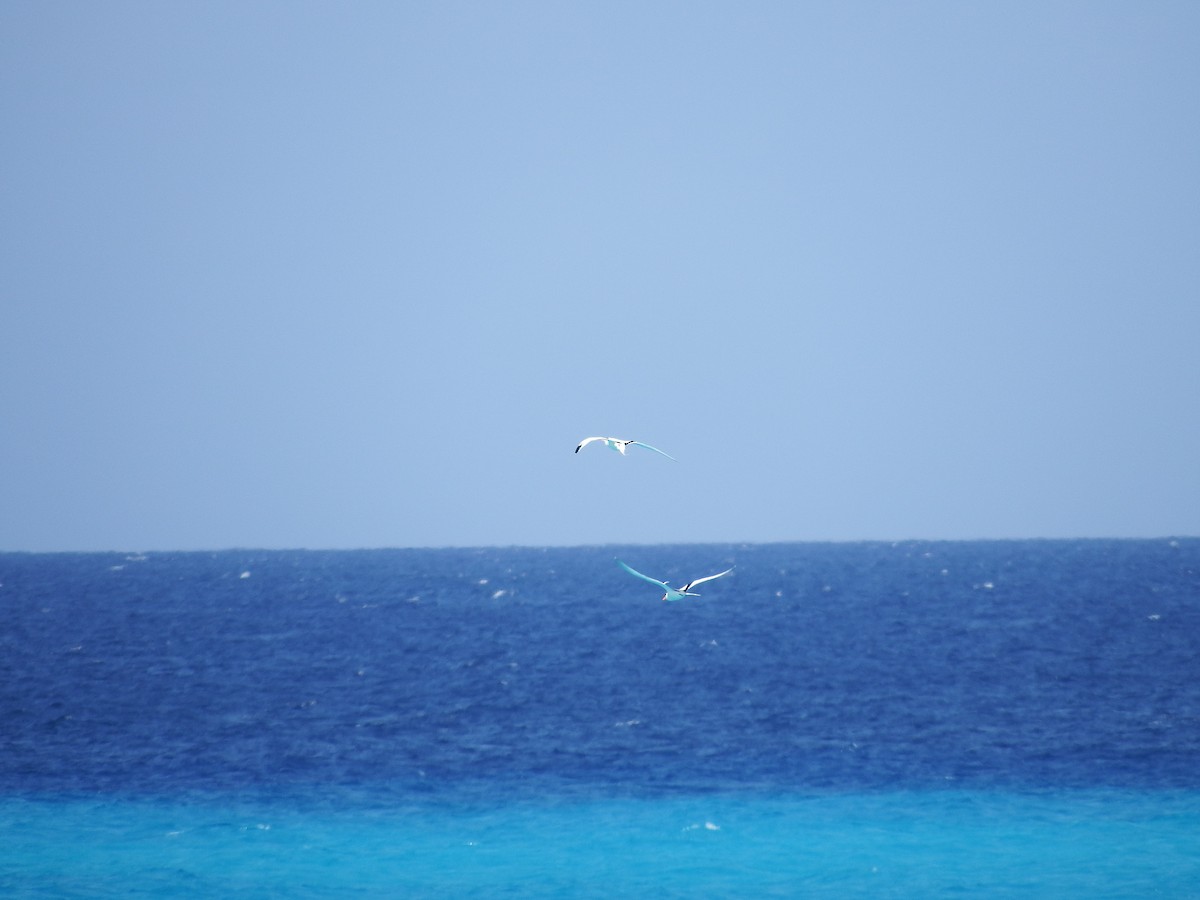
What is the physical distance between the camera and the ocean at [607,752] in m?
24.7

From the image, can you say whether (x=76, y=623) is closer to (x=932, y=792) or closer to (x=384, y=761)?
(x=384, y=761)

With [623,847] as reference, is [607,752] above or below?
above

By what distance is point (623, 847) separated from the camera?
25.9 meters

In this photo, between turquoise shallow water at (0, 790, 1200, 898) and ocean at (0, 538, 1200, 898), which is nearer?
turquoise shallow water at (0, 790, 1200, 898)

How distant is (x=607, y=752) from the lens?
1363 inches

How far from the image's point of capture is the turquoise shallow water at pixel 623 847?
23.7 metres

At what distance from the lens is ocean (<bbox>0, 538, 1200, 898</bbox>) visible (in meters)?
A: 24.7

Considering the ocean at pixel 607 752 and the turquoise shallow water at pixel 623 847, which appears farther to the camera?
the ocean at pixel 607 752

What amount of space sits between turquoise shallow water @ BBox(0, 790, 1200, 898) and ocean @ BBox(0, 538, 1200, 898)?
0.08 metres

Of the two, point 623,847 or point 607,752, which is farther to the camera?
point 607,752

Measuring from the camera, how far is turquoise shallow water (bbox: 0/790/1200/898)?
77.7 feet

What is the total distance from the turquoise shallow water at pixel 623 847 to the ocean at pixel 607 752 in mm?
82

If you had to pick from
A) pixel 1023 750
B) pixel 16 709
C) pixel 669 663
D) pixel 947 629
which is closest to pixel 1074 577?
pixel 947 629

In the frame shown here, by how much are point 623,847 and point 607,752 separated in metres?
8.77
